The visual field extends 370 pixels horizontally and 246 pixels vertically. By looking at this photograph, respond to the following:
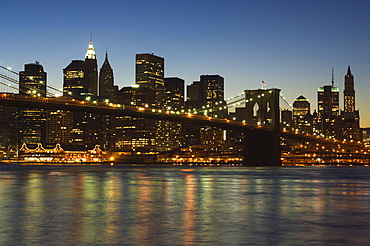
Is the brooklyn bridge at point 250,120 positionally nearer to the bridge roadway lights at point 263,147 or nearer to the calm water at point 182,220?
the bridge roadway lights at point 263,147

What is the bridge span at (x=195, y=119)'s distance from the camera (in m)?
67.7

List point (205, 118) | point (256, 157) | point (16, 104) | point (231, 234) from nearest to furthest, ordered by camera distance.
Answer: point (231, 234), point (16, 104), point (205, 118), point (256, 157)

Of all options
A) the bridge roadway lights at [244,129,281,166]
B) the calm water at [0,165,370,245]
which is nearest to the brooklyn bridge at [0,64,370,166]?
the bridge roadway lights at [244,129,281,166]

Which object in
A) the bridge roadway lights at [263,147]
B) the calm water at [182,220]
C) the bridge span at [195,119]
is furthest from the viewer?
the bridge roadway lights at [263,147]

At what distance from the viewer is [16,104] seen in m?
64.0

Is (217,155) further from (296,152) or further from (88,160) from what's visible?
(88,160)

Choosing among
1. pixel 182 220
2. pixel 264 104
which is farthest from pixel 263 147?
pixel 182 220

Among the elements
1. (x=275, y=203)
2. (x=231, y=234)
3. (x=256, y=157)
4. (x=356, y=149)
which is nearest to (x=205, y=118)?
(x=256, y=157)

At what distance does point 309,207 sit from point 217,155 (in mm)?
117882

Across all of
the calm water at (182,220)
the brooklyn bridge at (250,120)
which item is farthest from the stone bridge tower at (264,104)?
the calm water at (182,220)

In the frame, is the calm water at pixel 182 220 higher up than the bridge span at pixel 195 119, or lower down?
lower down

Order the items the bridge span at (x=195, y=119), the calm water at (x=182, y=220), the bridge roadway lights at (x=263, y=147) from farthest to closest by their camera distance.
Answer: the bridge roadway lights at (x=263, y=147) → the bridge span at (x=195, y=119) → the calm water at (x=182, y=220)

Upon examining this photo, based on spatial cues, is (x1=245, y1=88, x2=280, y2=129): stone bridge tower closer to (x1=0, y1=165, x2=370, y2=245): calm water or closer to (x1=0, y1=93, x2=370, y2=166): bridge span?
(x1=0, y1=93, x2=370, y2=166): bridge span

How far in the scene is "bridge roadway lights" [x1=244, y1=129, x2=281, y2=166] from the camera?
92938 mm
